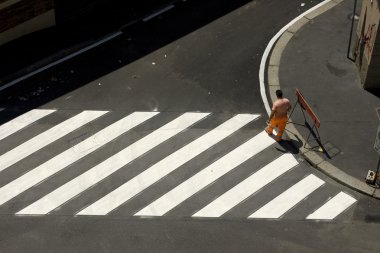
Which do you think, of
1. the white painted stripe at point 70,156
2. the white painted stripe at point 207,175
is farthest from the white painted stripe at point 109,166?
the white painted stripe at point 207,175

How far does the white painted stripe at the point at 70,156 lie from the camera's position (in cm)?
1912

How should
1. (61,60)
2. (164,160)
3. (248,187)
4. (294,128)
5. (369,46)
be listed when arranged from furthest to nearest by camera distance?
(61,60), (369,46), (294,128), (164,160), (248,187)

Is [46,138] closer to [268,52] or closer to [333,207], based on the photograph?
[268,52]

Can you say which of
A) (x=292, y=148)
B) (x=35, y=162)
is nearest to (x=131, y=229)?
(x=35, y=162)

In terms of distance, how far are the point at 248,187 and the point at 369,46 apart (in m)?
6.12

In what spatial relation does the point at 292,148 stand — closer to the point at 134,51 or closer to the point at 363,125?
the point at 363,125

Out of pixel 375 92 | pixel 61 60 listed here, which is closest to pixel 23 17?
pixel 61 60

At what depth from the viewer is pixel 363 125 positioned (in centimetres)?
2064

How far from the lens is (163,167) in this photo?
1966 centimetres

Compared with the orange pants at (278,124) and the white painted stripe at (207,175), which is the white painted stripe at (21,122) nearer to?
the white painted stripe at (207,175)

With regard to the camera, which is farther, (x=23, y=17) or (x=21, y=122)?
(x=23, y=17)

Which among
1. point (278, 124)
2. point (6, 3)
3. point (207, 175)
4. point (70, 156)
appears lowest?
point (207, 175)

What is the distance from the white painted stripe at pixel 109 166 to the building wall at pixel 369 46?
5.31m

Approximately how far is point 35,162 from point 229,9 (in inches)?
373
